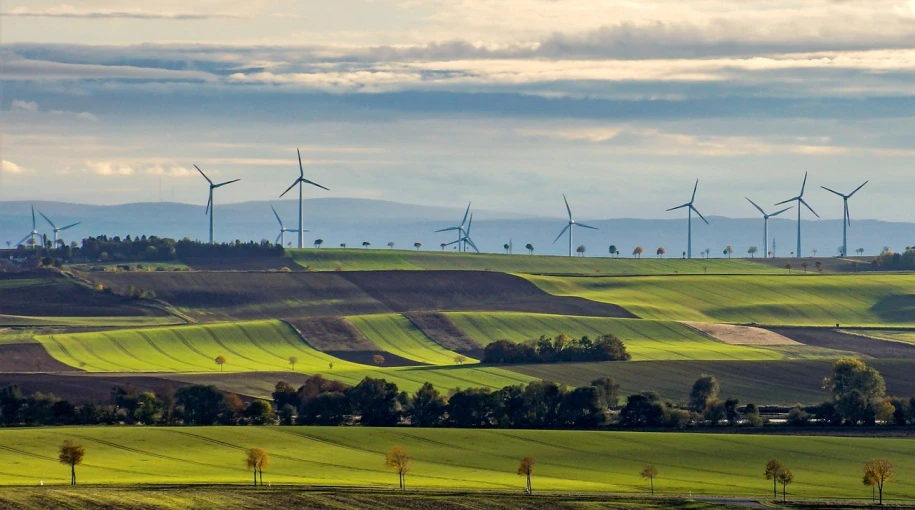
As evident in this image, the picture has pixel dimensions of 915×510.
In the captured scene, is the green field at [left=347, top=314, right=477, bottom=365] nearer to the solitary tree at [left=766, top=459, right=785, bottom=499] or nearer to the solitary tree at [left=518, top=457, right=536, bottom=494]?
the solitary tree at [left=518, top=457, right=536, bottom=494]

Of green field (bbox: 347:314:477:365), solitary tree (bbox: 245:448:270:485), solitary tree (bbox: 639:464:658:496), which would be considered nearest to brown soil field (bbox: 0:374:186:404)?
green field (bbox: 347:314:477:365)

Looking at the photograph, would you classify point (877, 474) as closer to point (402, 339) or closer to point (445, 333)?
point (402, 339)

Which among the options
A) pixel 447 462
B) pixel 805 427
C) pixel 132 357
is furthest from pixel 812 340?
pixel 447 462

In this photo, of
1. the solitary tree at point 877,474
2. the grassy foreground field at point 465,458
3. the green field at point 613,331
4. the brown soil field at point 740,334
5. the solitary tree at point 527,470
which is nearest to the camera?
the solitary tree at point 527,470

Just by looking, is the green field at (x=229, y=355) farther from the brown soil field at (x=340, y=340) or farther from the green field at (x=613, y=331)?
the green field at (x=613, y=331)

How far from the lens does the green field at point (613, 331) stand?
543ft

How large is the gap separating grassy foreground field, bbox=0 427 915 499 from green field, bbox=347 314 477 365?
2193 inches

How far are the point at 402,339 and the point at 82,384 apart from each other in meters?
53.1

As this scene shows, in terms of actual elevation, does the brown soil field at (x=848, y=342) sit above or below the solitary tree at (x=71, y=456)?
above

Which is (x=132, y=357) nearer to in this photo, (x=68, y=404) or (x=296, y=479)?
(x=68, y=404)

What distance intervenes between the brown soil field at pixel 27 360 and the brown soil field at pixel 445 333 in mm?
44218

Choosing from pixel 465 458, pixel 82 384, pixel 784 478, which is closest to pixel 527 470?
pixel 465 458

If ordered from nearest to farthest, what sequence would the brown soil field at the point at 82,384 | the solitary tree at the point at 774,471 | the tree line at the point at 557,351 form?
the solitary tree at the point at 774,471
the brown soil field at the point at 82,384
the tree line at the point at 557,351

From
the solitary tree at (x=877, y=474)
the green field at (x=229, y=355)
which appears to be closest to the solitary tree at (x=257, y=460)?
the solitary tree at (x=877, y=474)
